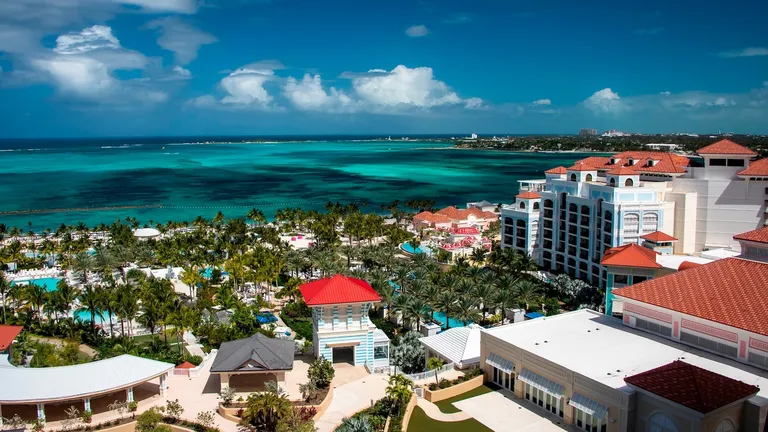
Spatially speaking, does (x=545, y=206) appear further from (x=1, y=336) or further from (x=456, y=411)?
(x=1, y=336)

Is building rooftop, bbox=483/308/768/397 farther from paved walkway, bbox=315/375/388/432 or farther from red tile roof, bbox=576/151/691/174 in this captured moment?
red tile roof, bbox=576/151/691/174

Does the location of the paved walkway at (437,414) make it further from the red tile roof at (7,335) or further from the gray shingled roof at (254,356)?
the red tile roof at (7,335)

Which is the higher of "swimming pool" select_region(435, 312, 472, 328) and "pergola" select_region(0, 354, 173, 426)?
"pergola" select_region(0, 354, 173, 426)

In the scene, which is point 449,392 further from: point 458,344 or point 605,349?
point 605,349

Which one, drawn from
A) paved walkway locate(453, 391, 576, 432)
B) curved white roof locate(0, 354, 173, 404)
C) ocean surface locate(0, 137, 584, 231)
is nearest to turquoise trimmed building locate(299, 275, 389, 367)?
paved walkway locate(453, 391, 576, 432)

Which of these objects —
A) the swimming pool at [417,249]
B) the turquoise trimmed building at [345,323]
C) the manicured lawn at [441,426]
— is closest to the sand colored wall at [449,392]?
the manicured lawn at [441,426]

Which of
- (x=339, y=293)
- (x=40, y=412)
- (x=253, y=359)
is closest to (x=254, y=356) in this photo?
(x=253, y=359)
